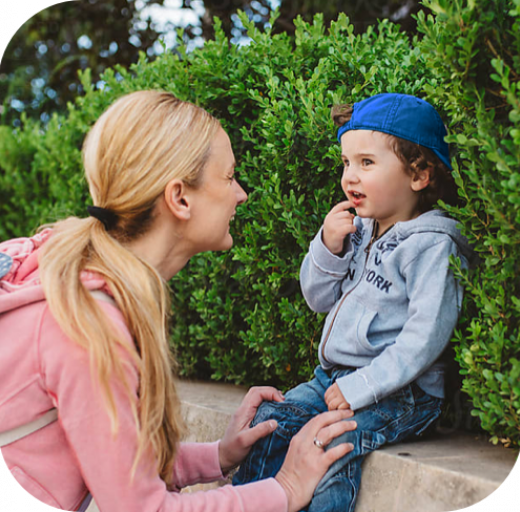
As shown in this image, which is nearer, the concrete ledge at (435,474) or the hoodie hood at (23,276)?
the hoodie hood at (23,276)

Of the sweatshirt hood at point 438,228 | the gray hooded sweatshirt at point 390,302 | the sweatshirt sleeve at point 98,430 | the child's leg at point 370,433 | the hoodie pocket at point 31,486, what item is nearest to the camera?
the sweatshirt sleeve at point 98,430

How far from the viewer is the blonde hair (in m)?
1.76

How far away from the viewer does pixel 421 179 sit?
2461mm

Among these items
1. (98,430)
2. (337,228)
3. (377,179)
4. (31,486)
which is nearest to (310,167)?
(337,228)

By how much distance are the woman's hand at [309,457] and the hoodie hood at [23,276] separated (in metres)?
0.91

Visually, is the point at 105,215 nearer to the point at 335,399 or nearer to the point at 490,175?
the point at 335,399

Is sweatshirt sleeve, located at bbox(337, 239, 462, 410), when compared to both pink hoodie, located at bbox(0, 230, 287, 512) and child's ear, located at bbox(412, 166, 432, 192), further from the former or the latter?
pink hoodie, located at bbox(0, 230, 287, 512)

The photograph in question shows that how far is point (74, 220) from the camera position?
2.12 m

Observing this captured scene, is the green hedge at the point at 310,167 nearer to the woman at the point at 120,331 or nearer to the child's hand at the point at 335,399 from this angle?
the child's hand at the point at 335,399

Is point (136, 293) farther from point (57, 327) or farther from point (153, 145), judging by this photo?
point (153, 145)

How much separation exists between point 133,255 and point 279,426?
93 centimetres

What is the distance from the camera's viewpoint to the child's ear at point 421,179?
8.05ft

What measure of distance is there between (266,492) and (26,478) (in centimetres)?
76

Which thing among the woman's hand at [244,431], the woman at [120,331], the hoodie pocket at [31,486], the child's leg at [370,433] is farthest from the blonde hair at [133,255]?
the child's leg at [370,433]
